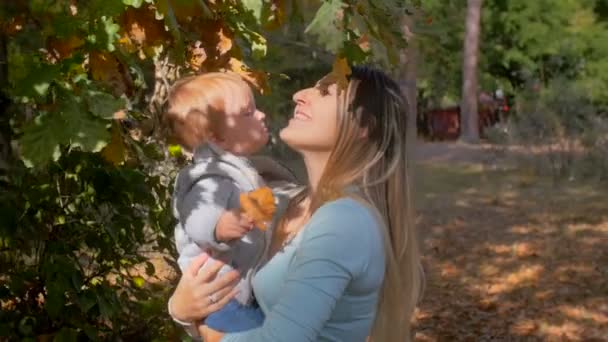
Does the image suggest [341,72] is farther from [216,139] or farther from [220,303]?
[216,139]

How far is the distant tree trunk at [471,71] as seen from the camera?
2808 centimetres

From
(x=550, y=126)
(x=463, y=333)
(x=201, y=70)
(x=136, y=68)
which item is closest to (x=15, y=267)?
(x=136, y=68)

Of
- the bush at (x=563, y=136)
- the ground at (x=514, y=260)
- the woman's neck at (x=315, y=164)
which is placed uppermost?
the woman's neck at (x=315, y=164)

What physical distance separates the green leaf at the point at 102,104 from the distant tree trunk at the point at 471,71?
1034 inches

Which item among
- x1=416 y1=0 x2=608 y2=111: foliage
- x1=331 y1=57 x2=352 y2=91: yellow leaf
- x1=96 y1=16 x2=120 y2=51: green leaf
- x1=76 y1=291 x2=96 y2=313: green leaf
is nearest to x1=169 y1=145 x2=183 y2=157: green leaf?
x1=76 y1=291 x2=96 y2=313: green leaf

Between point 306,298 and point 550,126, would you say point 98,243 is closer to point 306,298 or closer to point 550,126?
point 306,298

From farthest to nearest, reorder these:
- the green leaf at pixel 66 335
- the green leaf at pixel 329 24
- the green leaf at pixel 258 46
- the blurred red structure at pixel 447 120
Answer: the blurred red structure at pixel 447 120, the green leaf at pixel 66 335, the green leaf at pixel 258 46, the green leaf at pixel 329 24

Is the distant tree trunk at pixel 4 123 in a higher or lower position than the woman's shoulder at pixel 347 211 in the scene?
higher

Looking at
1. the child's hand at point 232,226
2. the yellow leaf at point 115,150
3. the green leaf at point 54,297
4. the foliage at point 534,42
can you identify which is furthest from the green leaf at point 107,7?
the foliage at point 534,42

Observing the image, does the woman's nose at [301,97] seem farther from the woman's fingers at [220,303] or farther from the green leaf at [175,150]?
the green leaf at [175,150]

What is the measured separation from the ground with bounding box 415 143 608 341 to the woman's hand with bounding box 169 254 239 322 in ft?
19.3

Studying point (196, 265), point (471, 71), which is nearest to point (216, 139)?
point (196, 265)

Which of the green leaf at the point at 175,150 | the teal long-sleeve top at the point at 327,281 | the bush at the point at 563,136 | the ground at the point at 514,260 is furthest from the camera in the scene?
A: the bush at the point at 563,136

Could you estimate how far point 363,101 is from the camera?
2127 millimetres
